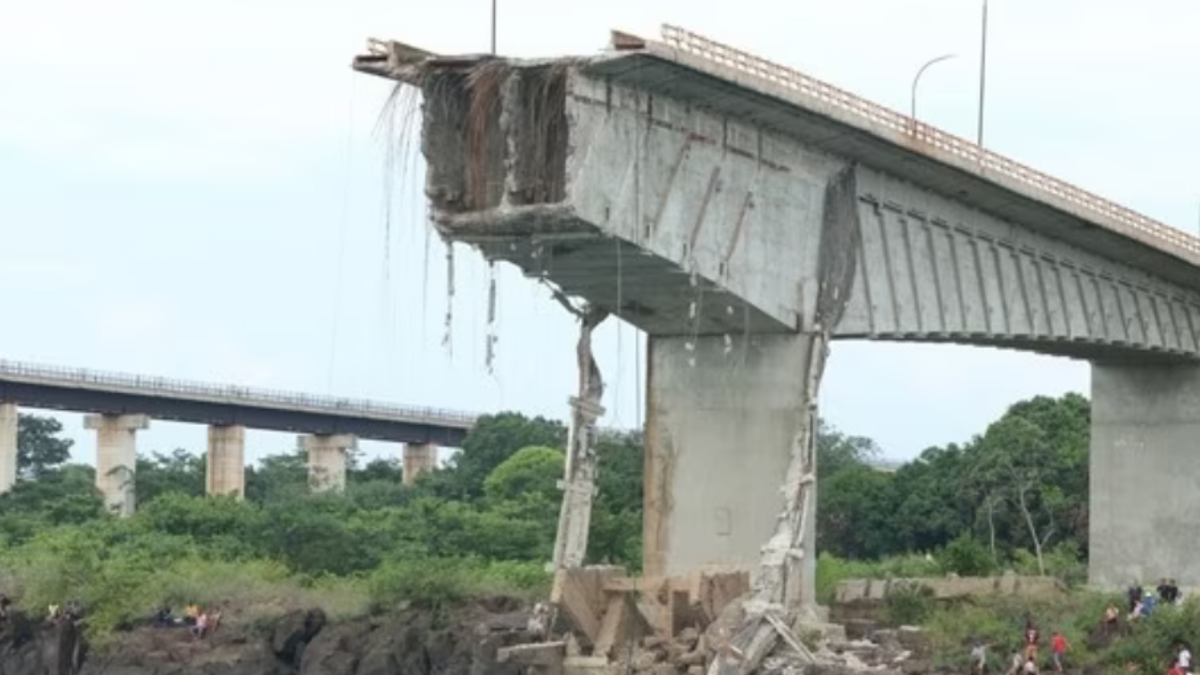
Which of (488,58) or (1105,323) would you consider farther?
(1105,323)

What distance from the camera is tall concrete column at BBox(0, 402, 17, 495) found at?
98.6m

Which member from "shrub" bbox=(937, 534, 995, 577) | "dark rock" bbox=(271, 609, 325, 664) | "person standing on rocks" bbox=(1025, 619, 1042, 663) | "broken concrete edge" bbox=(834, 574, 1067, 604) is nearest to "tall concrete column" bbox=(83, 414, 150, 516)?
"dark rock" bbox=(271, 609, 325, 664)

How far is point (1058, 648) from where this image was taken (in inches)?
1825

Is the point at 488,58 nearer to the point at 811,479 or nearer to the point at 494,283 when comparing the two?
the point at 494,283

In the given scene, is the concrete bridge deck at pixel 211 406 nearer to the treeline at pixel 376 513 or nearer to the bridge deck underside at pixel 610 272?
the treeline at pixel 376 513

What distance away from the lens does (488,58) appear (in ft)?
138

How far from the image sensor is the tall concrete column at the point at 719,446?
1805 inches

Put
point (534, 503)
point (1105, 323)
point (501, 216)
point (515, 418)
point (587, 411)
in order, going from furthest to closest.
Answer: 1. point (515, 418)
2. point (534, 503)
3. point (1105, 323)
4. point (587, 411)
5. point (501, 216)

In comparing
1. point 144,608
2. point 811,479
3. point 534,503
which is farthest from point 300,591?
point 534,503

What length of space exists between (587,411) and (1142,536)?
881 inches

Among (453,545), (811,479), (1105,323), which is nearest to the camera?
(811,479)

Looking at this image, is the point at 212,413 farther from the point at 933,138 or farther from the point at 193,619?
the point at 933,138

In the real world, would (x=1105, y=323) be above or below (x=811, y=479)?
above

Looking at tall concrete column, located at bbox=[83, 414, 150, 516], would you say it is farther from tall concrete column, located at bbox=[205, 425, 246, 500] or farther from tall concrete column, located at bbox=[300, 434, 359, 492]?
tall concrete column, located at bbox=[300, 434, 359, 492]
